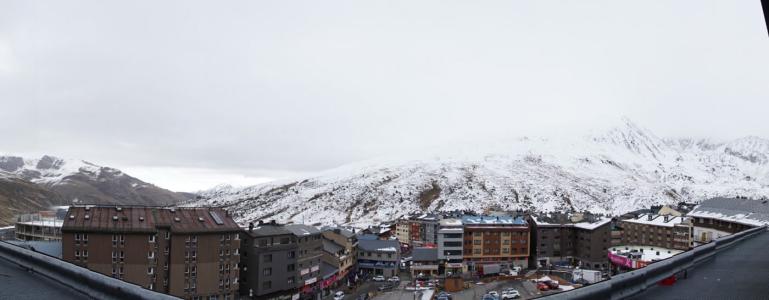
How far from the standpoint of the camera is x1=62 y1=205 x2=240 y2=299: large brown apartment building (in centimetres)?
4250

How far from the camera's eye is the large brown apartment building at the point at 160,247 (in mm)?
42500

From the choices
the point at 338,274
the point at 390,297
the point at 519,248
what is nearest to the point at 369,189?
the point at 519,248

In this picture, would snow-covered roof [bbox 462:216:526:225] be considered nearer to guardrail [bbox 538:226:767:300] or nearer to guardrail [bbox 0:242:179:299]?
guardrail [bbox 538:226:767:300]

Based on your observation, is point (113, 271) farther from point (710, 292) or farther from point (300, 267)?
point (710, 292)

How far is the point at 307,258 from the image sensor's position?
57.1 metres

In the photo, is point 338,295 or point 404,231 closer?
point 338,295

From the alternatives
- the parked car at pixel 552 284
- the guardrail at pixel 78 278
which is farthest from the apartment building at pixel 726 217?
the guardrail at pixel 78 278

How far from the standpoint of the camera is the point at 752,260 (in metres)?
12.0

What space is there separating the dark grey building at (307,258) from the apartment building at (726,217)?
127 ft

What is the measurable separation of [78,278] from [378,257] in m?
68.4

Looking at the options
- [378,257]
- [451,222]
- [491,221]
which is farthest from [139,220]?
[491,221]

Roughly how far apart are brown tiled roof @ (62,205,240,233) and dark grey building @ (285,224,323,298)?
918cm

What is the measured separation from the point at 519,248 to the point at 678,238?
74.2ft

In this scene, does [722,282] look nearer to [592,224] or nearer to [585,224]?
[592,224]
